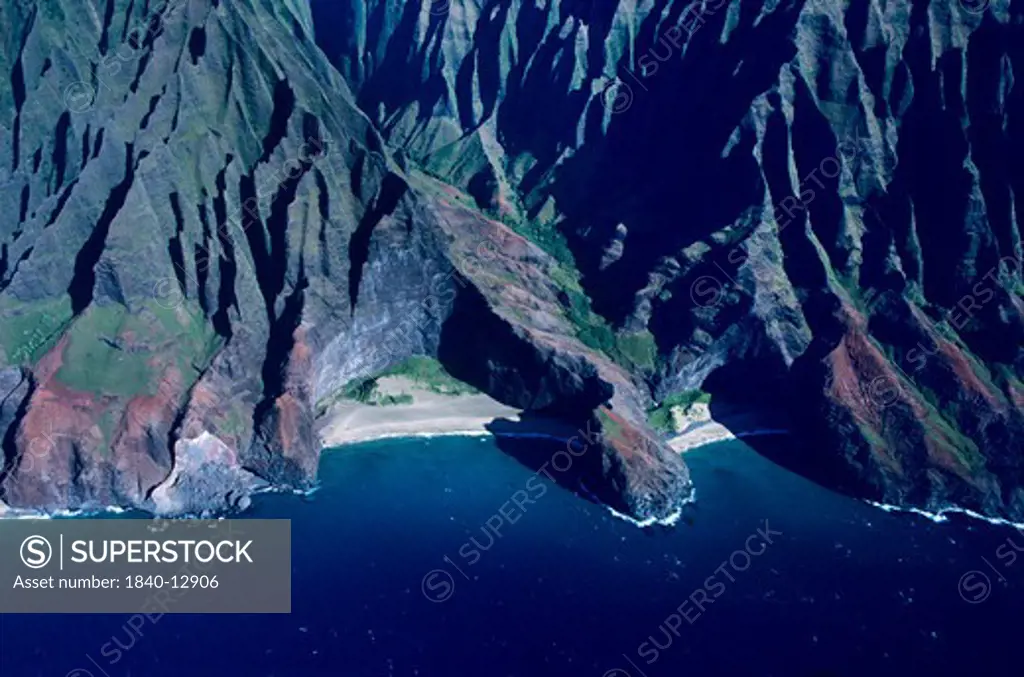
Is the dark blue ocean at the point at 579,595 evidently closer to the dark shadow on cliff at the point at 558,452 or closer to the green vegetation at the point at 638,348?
the dark shadow on cliff at the point at 558,452

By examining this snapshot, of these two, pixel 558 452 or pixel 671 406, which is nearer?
pixel 558 452

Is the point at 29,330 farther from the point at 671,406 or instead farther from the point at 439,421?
the point at 671,406

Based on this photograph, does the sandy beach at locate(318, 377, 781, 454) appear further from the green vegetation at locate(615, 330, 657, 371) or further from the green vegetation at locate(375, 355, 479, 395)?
the green vegetation at locate(615, 330, 657, 371)

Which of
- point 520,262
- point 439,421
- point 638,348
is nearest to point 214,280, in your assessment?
point 439,421

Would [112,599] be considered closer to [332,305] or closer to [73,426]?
[73,426]

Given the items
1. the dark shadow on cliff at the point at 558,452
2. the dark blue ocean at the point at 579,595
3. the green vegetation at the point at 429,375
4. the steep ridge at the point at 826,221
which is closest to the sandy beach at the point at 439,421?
the dark shadow on cliff at the point at 558,452

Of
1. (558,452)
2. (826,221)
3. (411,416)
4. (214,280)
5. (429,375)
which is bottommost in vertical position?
(558,452)

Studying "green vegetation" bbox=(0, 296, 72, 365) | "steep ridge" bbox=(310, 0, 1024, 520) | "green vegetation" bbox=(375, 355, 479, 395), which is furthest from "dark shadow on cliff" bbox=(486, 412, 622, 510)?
"green vegetation" bbox=(0, 296, 72, 365)
